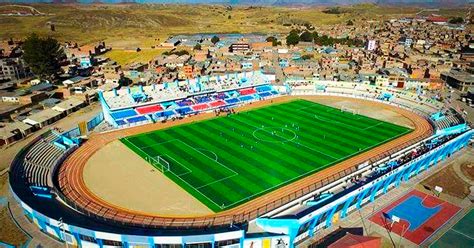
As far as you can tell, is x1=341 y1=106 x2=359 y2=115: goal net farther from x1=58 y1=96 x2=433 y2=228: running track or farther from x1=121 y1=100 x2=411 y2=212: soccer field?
x1=58 y1=96 x2=433 y2=228: running track

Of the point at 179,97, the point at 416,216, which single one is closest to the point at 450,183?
the point at 416,216

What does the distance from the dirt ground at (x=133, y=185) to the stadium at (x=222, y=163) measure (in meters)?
0.15

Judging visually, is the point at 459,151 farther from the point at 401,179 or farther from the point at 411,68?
the point at 411,68

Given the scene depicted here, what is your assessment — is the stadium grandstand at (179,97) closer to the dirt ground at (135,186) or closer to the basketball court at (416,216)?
the dirt ground at (135,186)

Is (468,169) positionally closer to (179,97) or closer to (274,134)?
(274,134)

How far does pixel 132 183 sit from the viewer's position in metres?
41.4

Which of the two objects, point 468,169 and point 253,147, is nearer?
point 468,169

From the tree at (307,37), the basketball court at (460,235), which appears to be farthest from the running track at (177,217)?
the tree at (307,37)

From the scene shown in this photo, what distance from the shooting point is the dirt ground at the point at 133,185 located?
36688mm

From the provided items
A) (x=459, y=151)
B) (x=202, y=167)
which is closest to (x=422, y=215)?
(x=459, y=151)

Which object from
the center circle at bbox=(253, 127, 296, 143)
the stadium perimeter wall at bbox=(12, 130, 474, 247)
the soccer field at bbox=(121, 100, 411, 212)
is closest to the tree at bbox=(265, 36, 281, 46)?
the soccer field at bbox=(121, 100, 411, 212)

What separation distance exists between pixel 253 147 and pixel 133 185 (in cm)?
1912

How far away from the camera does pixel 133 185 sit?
41.0m

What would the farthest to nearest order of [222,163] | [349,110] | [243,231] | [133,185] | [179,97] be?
[349,110], [179,97], [222,163], [133,185], [243,231]
